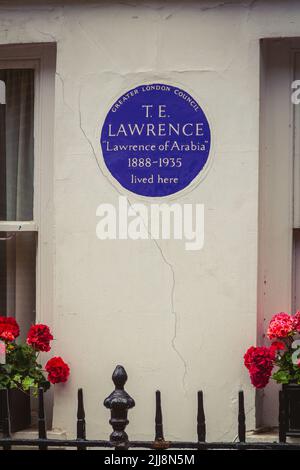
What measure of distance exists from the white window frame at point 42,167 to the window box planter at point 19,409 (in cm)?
53

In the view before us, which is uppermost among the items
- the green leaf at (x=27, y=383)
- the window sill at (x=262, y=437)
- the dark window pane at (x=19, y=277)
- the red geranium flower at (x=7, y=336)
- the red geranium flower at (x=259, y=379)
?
the dark window pane at (x=19, y=277)

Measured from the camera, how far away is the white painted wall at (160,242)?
634 centimetres

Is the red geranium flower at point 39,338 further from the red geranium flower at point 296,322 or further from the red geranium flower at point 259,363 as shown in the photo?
the red geranium flower at point 296,322

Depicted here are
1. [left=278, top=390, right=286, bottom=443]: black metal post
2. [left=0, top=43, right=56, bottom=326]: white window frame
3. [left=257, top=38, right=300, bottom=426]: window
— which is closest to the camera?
[left=278, top=390, right=286, bottom=443]: black metal post

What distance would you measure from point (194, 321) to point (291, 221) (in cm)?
92

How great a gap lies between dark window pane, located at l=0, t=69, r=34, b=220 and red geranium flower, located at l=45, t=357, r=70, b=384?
1066mm

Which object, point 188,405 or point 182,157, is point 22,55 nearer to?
point 182,157

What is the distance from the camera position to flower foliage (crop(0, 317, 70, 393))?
21.0 ft

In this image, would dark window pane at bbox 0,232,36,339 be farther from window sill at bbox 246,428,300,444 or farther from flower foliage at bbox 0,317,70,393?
window sill at bbox 246,428,300,444

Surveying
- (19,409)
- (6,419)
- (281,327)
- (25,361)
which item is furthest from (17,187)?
(281,327)

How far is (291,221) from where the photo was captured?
6461 millimetres

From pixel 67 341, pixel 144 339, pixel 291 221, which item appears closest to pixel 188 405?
pixel 144 339

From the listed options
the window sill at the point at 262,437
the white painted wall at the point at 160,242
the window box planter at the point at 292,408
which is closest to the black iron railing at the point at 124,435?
the window box planter at the point at 292,408

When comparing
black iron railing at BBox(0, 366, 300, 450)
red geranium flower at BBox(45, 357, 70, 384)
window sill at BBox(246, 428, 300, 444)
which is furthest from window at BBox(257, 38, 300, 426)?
red geranium flower at BBox(45, 357, 70, 384)
